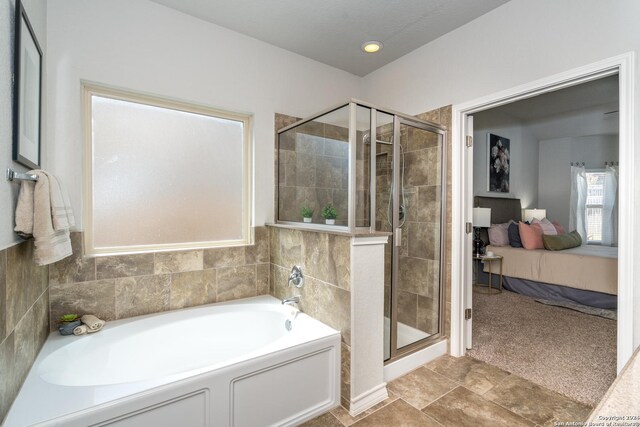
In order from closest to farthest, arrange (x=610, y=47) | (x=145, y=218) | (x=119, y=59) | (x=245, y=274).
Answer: (x=610, y=47), (x=119, y=59), (x=145, y=218), (x=245, y=274)

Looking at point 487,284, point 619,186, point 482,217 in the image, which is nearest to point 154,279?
point 619,186

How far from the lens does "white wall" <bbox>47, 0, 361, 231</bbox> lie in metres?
1.92

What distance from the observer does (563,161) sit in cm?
584

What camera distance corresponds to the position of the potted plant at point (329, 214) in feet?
6.92

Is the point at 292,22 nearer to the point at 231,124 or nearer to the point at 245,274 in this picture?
the point at 231,124

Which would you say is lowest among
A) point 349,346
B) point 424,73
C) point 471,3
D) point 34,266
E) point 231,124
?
point 349,346

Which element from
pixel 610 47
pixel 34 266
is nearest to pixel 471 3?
pixel 610 47

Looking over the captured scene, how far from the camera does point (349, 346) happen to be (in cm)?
185

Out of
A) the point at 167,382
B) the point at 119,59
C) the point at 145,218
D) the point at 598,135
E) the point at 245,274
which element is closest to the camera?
the point at 167,382

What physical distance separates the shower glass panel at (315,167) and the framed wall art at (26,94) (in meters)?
1.59

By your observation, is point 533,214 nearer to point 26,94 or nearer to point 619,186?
point 619,186

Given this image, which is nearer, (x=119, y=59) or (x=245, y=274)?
(x=119, y=59)

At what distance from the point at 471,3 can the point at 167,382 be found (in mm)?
2890

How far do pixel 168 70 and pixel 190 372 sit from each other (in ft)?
6.62
